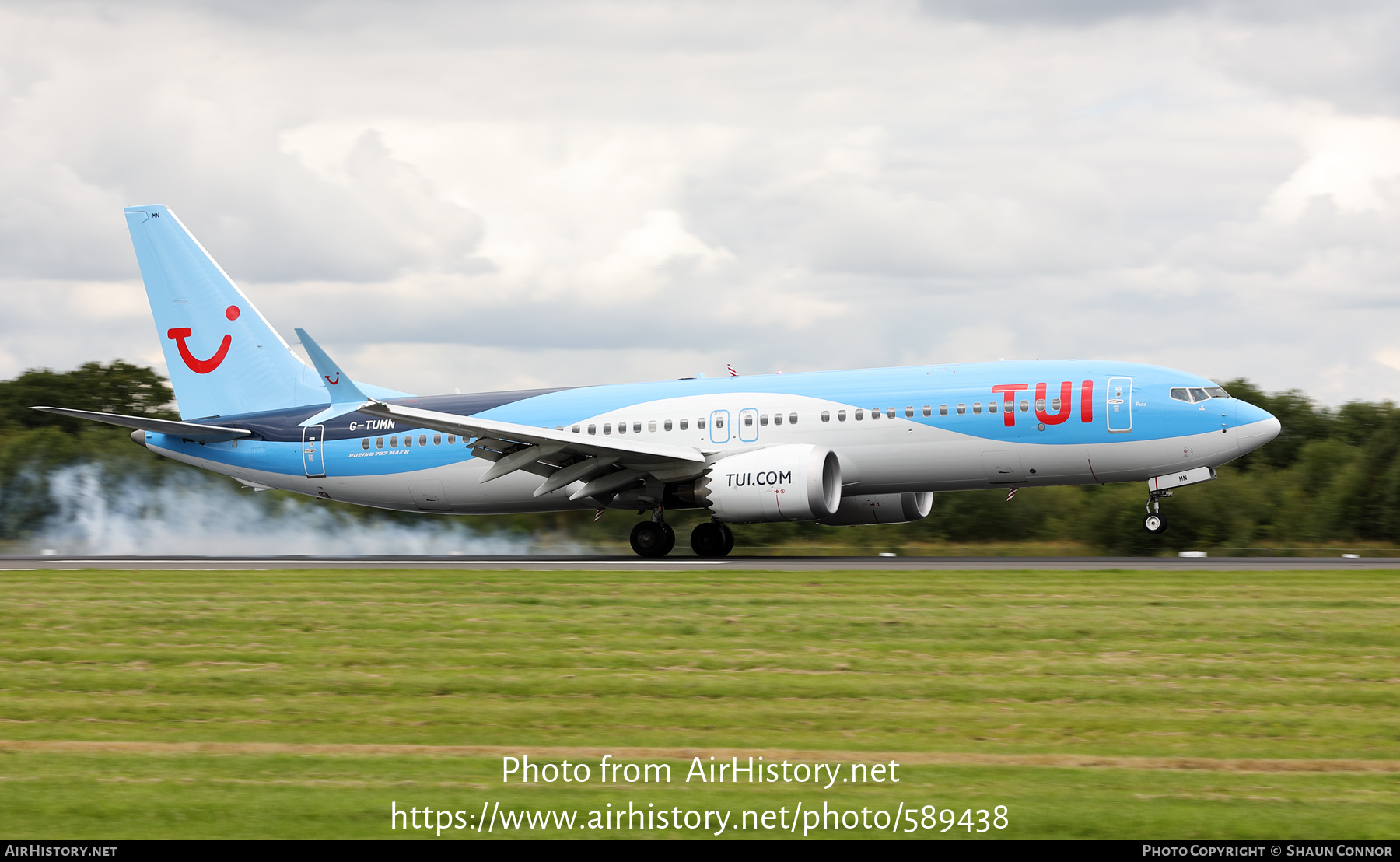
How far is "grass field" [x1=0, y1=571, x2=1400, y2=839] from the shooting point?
7273mm

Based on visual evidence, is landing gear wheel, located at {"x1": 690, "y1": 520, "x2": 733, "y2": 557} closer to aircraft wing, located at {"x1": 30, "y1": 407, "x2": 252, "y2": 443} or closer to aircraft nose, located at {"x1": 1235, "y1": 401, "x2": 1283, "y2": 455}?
aircraft nose, located at {"x1": 1235, "y1": 401, "x2": 1283, "y2": 455}

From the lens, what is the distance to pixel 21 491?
130 feet

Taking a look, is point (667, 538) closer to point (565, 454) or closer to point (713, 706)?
point (565, 454)

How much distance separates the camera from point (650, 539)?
Answer: 28875mm

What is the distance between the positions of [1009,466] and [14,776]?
2130 cm

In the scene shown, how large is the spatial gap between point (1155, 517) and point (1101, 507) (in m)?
10.9

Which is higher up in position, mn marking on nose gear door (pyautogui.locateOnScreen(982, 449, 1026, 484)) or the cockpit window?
the cockpit window

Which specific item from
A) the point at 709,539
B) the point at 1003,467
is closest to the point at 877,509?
the point at 709,539

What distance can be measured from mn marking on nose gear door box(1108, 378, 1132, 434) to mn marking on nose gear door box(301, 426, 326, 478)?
18.7 m

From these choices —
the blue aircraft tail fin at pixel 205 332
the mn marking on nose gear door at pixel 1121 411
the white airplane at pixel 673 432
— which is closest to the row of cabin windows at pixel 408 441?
the white airplane at pixel 673 432

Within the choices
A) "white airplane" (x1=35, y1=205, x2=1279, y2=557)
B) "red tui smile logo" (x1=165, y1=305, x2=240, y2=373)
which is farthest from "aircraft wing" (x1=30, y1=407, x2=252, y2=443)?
"red tui smile logo" (x1=165, y1=305, x2=240, y2=373)

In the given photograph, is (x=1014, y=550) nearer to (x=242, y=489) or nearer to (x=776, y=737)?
(x=242, y=489)

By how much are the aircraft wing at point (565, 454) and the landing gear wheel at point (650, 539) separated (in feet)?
3.50

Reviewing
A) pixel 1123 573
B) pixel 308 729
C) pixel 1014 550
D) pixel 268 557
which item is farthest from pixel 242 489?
pixel 308 729
